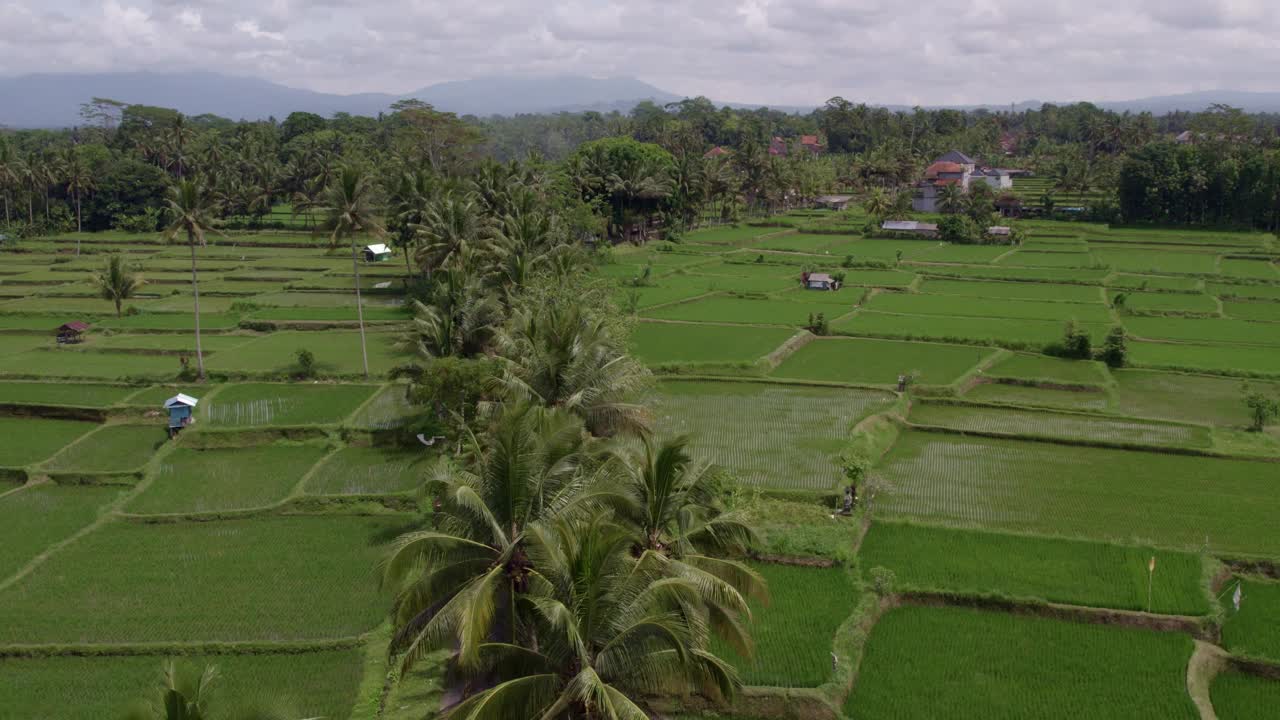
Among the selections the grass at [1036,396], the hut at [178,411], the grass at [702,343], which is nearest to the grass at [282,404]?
the hut at [178,411]

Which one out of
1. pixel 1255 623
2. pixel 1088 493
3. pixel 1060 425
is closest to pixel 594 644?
pixel 1255 623

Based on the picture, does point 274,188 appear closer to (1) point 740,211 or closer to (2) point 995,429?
(1) point 740,211

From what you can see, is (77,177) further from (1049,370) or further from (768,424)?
(1049,370)

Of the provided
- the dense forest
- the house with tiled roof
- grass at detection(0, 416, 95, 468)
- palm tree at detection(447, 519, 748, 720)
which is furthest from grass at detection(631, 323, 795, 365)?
the house with tiled roof

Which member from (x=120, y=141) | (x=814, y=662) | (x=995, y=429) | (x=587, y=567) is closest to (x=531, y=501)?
(x=587, y=567)

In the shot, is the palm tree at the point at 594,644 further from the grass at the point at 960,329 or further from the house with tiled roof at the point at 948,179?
the house with tiled roof at the point at 948,179
